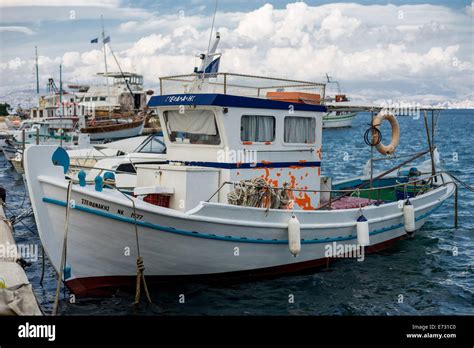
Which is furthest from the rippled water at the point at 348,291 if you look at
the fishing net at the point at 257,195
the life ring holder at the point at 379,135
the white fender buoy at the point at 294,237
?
the life ring holder at the point at 379,135

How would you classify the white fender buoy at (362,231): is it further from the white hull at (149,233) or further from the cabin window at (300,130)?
the cabin window at (300,130)

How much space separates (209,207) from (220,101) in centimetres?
216

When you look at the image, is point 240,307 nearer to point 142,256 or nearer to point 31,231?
point 142,256

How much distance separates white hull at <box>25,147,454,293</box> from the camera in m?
9.57

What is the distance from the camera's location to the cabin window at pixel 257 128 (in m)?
11.4

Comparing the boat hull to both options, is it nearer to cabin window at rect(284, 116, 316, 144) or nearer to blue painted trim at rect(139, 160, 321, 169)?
cabin window at rect(284, 116, 316, 144)

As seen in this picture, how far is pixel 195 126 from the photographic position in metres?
11.7

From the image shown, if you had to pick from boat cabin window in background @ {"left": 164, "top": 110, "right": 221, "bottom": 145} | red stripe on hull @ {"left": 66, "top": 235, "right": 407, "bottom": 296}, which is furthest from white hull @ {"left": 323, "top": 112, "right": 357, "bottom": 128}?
red stripe on hull @ {"left": 66, "top": 235, "right": 407, "bottom": 296}

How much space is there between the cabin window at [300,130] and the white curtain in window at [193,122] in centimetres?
177

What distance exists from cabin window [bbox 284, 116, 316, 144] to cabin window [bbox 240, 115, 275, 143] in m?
0.45

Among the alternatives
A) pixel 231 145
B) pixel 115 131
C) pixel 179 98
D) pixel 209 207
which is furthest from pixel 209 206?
pixel 115 131
